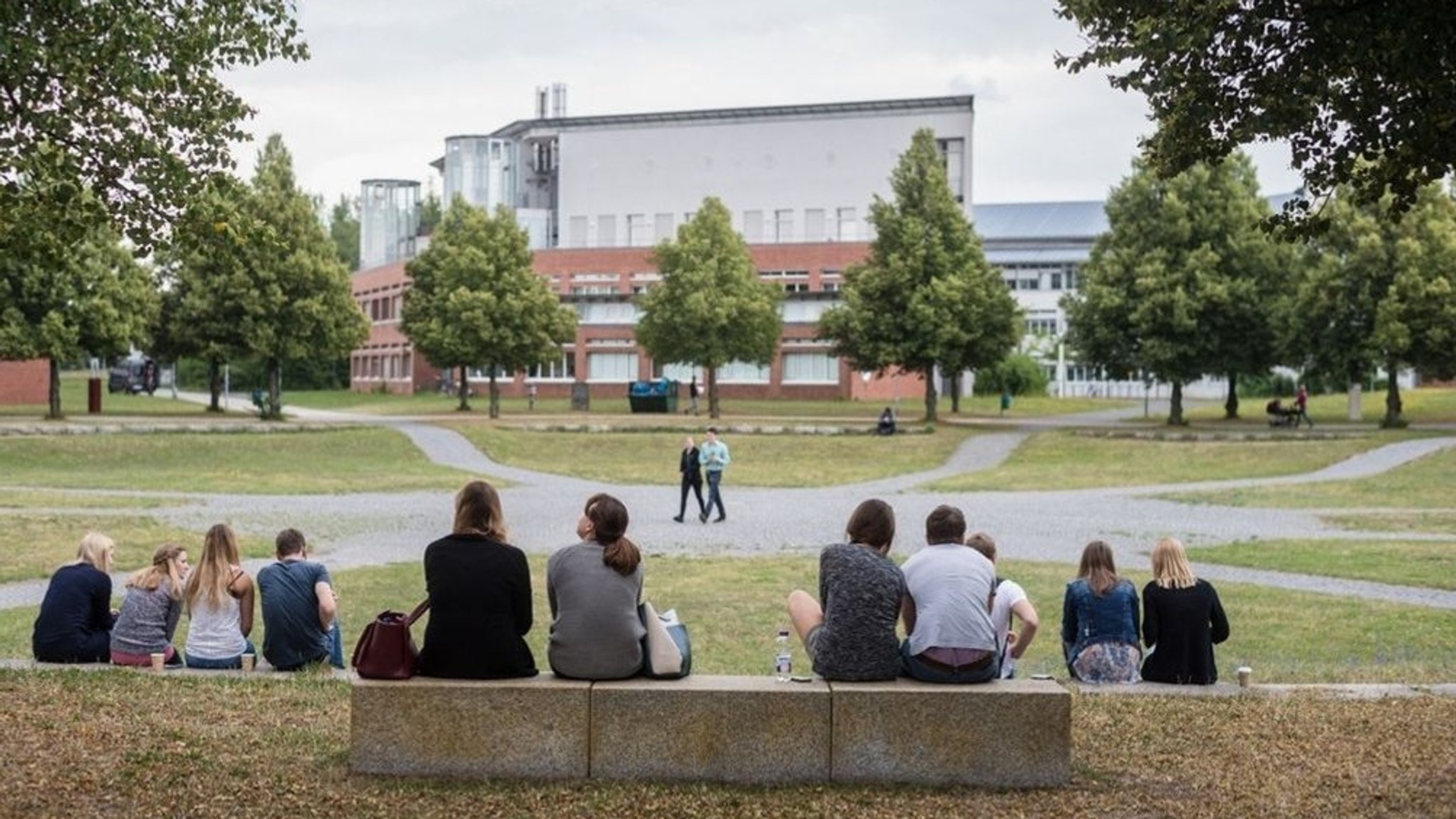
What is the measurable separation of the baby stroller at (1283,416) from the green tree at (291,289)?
37.1 metres

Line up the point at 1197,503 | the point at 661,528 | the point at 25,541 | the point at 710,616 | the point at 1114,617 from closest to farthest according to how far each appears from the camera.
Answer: the point at 1114,617
the point at 710,616
the point at 25,541
the point at 661,528
the point at 1197,503

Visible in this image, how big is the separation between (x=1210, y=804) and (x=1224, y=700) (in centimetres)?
255

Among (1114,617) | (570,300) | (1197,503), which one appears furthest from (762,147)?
(1114,617)

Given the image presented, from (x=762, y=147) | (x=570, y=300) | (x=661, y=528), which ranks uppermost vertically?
(x=762, y=147)

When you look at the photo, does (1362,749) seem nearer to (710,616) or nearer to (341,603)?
(710,616)

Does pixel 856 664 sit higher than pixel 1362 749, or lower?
higher

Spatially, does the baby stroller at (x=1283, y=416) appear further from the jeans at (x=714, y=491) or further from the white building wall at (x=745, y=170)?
the white building wall at (x=745, y=170)

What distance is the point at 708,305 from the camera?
66.3 meters

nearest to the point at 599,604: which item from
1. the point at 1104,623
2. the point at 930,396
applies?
the point at 1104,623

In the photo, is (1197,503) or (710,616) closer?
(710,616)

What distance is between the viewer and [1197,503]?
112ft

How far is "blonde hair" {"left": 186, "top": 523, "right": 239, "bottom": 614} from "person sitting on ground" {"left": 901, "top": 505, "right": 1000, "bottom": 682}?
17.9 ft

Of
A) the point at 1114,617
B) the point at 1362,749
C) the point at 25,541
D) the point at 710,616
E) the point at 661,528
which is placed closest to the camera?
the point at 1362,749

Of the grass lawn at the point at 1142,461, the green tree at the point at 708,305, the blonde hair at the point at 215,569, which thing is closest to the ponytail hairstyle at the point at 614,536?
the blonde hair at the point at 215,569
